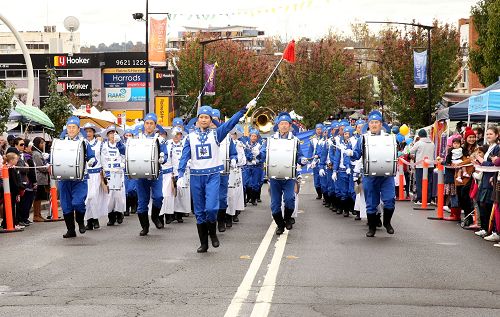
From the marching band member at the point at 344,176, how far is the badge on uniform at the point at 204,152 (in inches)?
290

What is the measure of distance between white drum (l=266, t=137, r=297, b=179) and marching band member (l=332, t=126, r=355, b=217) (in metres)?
4.64

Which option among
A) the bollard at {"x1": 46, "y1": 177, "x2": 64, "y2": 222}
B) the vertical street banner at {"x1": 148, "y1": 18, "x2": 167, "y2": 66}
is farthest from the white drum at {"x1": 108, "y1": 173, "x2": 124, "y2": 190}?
the vertical street banner at {"x1": 148, "y1": 18, "x2": 167, "y2": 66}

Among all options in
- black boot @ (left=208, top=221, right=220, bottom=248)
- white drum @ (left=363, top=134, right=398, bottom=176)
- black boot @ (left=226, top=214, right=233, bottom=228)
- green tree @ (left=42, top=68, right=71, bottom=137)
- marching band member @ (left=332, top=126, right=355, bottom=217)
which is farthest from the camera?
green tree @ (left=42, top=68, right=71, bottom=137)

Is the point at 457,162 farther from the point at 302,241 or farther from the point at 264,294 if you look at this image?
the point at 264,294

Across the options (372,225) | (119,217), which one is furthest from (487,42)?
(372,225)

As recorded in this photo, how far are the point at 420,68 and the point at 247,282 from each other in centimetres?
3485

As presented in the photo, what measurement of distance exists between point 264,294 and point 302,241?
5534mm

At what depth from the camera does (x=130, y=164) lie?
17156 millimetres

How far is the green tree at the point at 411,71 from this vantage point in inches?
2165

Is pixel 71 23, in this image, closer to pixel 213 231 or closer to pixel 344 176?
pixel 344 176

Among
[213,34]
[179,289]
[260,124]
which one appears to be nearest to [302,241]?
[179,289]

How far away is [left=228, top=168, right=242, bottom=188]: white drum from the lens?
20.1 m

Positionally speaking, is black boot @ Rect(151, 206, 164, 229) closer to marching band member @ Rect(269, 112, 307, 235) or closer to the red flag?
marching band member @ Rect(269, 112, 307, 235)

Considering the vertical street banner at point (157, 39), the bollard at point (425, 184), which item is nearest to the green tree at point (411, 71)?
the vertical street banner at point (157, 39)
